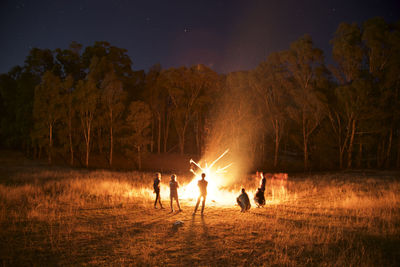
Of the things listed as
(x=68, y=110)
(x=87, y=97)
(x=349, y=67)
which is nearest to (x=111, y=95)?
(x=87, y=97)

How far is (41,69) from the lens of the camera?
4544 centimetres

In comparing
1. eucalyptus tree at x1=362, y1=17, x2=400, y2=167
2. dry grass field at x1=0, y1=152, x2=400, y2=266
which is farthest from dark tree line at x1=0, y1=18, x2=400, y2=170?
dry grass field at x1=0, y1=152, x2=400, y2=266

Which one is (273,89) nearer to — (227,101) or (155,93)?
(227,101)

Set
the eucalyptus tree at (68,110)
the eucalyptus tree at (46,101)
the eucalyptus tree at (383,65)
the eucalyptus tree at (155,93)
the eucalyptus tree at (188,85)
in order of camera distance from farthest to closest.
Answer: the eucalyptus tree at (155,93)
the eucalyptus tree at (188,85)
the eucalyptus tree at (68,110)
the eucalyptus tree at (46,101)
the eucalyptus tree at (383,65)

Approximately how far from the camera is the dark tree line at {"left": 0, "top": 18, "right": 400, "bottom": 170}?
36438 mm

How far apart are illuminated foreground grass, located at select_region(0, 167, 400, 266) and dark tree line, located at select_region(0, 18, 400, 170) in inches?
1001

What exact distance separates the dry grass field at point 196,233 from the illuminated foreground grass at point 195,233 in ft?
0.10

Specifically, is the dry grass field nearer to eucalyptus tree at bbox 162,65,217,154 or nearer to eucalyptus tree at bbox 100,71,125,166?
eucalyptus tree at bbox 100,71,125,166

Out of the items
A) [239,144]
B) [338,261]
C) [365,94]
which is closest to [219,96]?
[239,144]

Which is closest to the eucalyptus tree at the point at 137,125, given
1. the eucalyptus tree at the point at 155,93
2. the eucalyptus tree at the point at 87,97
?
the eucalyptus tree at the point at 87,97

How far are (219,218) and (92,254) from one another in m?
6.06

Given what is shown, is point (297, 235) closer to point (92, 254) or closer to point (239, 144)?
point (92, 254)

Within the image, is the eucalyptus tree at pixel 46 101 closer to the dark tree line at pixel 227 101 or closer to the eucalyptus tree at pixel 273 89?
the dark tree line at pixel 227 101

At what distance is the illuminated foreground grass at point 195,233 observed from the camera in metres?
7.24
